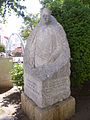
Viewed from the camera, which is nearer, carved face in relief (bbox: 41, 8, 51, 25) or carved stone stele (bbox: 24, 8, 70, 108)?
carved stone stele (bbox: 24, 8, 70, 108)

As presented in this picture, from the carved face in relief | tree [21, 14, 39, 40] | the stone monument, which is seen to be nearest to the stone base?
the stone monument

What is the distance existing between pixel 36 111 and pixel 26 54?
1.49m

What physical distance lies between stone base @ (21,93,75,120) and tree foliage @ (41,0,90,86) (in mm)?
1175

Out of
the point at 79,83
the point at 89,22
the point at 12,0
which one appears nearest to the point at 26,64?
the point at 79,83

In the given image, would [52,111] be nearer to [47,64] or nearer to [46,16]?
[47,64]

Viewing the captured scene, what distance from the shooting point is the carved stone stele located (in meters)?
4.68

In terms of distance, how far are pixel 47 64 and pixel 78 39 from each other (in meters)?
1.45

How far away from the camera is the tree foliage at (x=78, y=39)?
6066 millimetres

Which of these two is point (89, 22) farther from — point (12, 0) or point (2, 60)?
point (12, 0)

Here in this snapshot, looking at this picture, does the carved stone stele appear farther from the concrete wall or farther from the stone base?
the concrete wall

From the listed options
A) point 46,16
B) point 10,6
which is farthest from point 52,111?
point 10,6

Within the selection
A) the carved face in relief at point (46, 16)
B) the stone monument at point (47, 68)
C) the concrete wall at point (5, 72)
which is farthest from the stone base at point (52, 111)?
the concrete wall at point (5, 72)

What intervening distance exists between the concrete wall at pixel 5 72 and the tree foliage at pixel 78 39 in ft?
11.1

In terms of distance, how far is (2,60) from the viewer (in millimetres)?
8945
